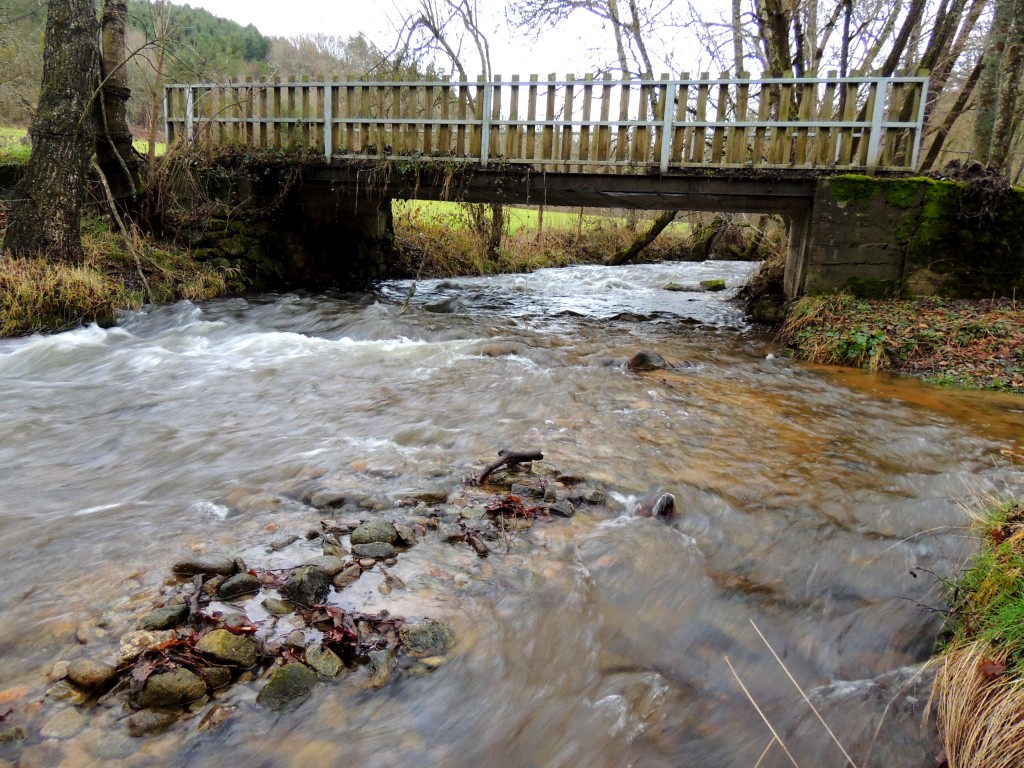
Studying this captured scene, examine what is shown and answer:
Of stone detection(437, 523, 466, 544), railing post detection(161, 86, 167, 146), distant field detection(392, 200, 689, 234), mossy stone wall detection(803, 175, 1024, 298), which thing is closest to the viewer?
stone detection(437, 523, 466, 544)

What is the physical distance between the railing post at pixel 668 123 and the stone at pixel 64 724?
29.4ft

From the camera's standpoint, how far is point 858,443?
5230 mm

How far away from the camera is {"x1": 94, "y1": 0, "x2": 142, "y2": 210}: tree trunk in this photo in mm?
10516

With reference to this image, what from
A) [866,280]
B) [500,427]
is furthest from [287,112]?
[866,280]

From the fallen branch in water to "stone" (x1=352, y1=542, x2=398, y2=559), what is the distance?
0.96m

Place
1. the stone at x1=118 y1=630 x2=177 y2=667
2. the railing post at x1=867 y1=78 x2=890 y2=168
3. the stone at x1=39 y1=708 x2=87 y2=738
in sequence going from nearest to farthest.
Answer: the stone at x1=39 y1=708 x2=87 y2=738 < the stone at x1=118 y1=630 x2=177 y2=667 < the railing post at x1=867 y1=78 x2=890 y2=168

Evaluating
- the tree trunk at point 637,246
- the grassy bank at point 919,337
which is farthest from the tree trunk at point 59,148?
the tree trunk at point 637,246

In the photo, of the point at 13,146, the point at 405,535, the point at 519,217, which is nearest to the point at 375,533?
the point at 405,535

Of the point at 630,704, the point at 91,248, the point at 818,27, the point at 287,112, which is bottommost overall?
the point at 630,704

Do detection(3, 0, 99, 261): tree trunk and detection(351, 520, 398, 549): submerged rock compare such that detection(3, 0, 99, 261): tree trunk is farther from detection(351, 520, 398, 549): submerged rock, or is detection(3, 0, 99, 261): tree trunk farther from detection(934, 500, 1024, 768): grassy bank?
detection(934, 500, 1024, 768): grassy bank

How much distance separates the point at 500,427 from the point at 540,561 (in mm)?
2100

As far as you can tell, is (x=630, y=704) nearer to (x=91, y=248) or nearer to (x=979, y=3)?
(x=91, y=248)

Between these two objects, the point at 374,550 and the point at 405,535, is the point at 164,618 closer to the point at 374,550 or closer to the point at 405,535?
the point at 374,550

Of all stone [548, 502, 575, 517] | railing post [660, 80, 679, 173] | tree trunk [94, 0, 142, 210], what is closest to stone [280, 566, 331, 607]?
stone [548, 502, 575, 517]
